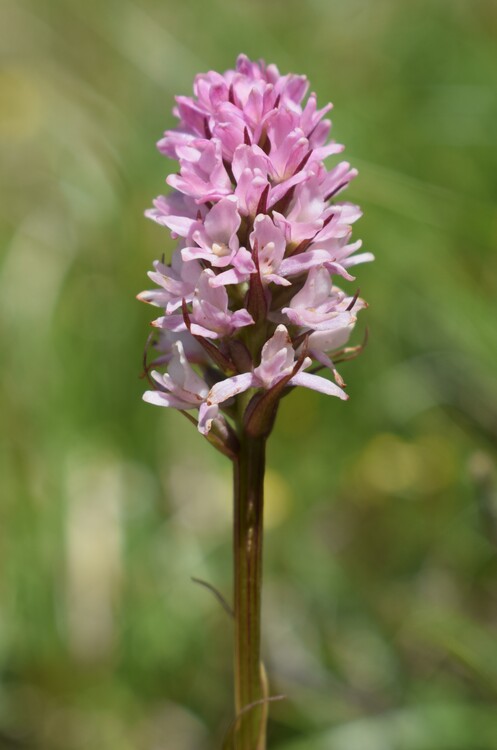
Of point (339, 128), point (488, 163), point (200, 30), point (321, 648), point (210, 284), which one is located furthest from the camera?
point (200, 30)

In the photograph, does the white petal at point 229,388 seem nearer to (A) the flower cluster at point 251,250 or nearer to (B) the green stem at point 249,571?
(A) the flower cluster at point 251,250

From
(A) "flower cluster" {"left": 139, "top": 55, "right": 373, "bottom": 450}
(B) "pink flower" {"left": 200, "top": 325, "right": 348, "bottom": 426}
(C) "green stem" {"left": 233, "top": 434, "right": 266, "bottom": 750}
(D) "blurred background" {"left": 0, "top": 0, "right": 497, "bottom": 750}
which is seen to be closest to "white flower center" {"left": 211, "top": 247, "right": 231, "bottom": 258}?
(A) "flower cluster" {"left": 139, "top": 55, "right": 373, "bottom": 450}

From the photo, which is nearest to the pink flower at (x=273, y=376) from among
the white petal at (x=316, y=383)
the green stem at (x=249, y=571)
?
the white petal at (x=316, y=383)

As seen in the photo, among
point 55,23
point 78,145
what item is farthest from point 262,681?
point 55,23

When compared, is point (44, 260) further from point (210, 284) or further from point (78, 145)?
point (210, 284)

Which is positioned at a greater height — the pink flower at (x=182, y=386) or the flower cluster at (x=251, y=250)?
the flower cluster at (x=251, y=250)

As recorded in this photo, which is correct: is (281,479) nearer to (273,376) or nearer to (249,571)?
(249,571)

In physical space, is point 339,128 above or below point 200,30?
below
